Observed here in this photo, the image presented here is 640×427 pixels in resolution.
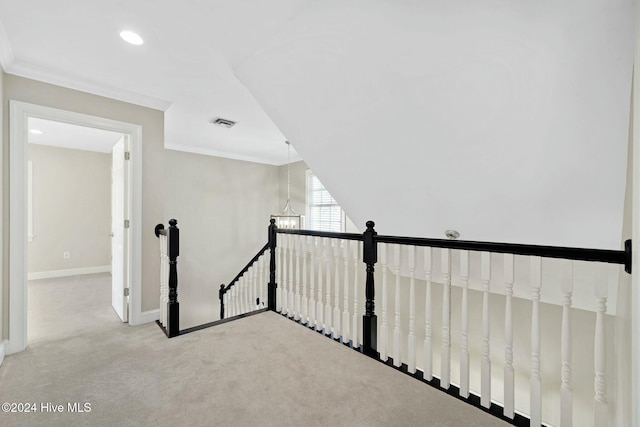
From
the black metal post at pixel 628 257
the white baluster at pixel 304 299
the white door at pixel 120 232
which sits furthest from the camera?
the white door at pixel 120 232

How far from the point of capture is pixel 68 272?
542 cm

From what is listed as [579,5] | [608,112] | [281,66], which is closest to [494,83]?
[579,5]

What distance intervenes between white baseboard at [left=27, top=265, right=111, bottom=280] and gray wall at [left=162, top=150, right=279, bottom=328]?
5.51 feet

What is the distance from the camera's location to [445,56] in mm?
1679

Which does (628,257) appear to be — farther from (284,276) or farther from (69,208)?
(69,208)

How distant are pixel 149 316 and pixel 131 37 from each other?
257 cm

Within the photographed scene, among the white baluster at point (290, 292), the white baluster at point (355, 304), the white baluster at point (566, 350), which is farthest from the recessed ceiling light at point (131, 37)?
the white baluster at point (566, 350)

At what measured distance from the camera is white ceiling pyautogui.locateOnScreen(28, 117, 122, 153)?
13.5ft

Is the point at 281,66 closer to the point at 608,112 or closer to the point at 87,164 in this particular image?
the point at 608,112

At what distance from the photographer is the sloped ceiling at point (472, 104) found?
1.42m

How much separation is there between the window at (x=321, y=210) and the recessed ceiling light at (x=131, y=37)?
371 cm

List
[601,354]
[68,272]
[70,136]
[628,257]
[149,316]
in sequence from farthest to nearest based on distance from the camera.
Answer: [68,272] < [70,136] < [149,316] < [601,354] < [628,257]

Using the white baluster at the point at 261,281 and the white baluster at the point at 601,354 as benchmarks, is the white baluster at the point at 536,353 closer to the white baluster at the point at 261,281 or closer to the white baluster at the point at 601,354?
the white baluster at the point at 601,354

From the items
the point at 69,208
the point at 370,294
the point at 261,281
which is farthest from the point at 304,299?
the point at 69,208
